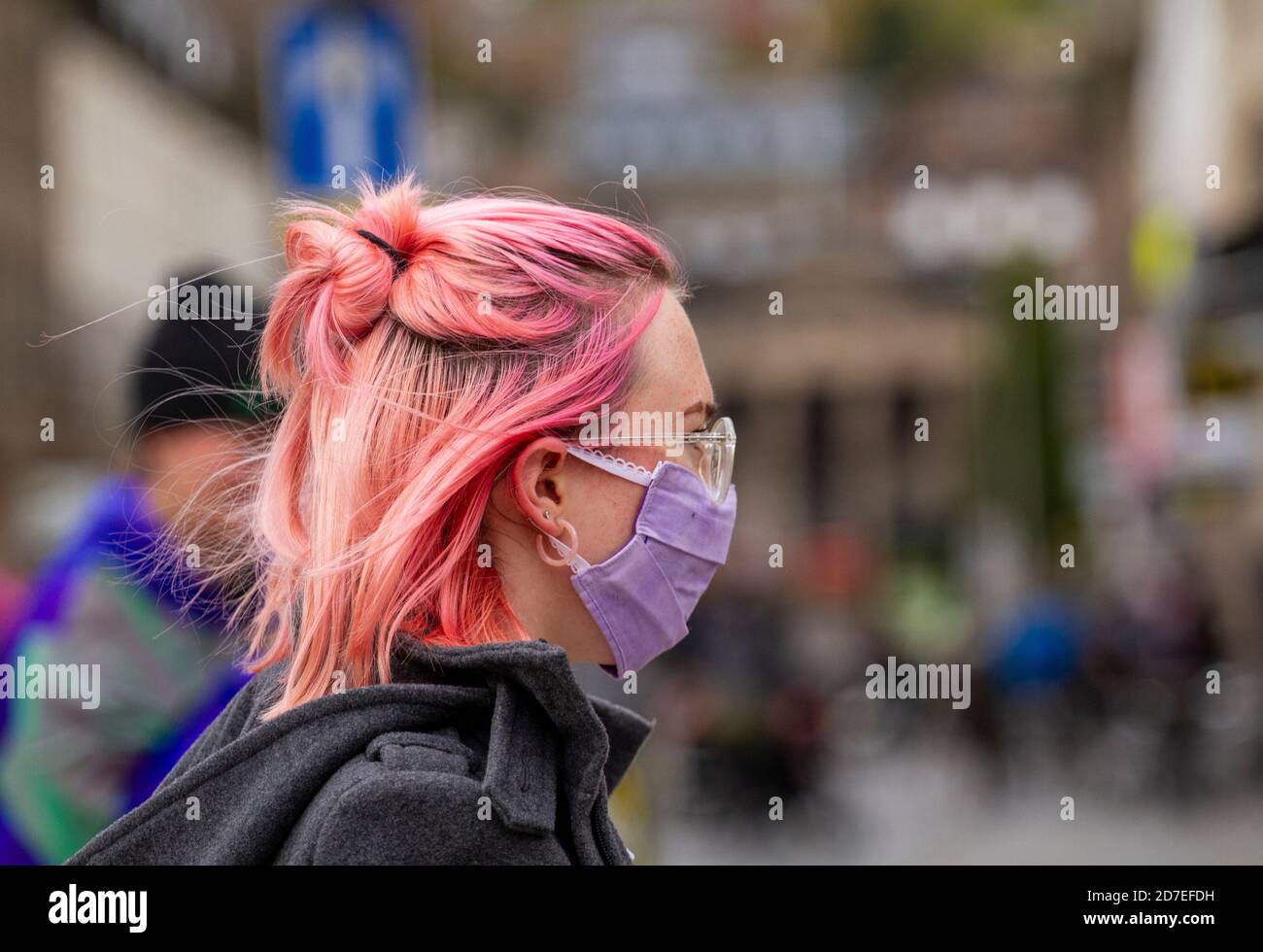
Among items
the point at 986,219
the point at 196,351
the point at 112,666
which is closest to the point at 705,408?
the point at 112,666

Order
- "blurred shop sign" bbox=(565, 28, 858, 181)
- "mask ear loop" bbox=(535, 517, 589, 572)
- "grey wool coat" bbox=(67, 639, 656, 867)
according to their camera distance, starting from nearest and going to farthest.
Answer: "grey wool coat" bbox=(67, 639, 656, 867), "mask ear loop" bbox=(535, 517, 589, 572), "blurred shop sign" bbox=(565, 28, 858, 181)

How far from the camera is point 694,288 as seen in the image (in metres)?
2.30

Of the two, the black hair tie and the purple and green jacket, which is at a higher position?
the black hair tie

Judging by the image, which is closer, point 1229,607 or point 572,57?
point 1229,607

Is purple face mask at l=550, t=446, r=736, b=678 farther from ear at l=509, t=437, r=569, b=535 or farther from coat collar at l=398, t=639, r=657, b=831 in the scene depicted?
coat collar at l=398, t=639, r=657, b=831

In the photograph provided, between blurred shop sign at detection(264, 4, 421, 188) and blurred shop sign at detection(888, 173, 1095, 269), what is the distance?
32989mm

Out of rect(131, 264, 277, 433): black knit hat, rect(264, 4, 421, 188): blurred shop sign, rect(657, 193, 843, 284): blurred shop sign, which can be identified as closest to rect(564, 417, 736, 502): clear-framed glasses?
rect(131, 264, 277, 433): black knit hat

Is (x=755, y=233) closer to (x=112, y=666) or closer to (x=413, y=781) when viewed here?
(x=112, y=666)

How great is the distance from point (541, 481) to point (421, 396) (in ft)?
0.61

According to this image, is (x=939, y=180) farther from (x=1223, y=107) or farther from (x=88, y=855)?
(x=88, y=855)

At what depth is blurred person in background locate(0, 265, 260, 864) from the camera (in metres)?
2.80
